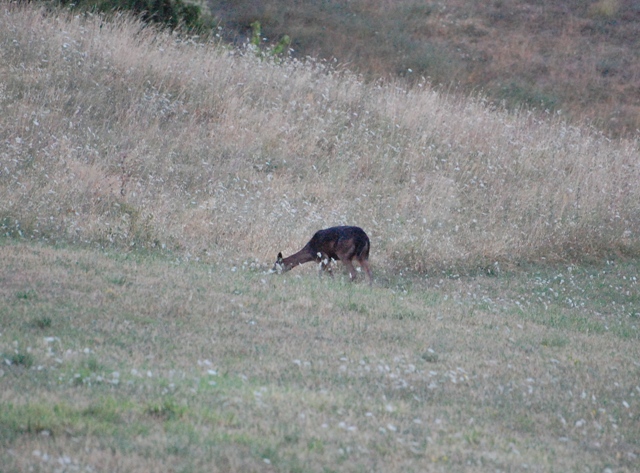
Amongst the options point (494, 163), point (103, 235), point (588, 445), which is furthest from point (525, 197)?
point (588, 445)

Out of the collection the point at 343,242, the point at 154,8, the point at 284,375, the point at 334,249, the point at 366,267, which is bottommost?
the point at 366,267

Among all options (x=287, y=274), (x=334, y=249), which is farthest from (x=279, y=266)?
(x=334, y=249)

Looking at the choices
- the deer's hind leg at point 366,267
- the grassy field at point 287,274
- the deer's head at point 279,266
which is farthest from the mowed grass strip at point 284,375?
the deer's hind leg at point 366,267

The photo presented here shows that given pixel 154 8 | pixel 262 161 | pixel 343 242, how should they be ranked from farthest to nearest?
pixel 154 8, pixel 262 161, pixel 343 242

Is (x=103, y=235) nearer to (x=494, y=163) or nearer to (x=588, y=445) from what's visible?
(x=588, y=445)

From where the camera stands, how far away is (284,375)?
6.14 metres

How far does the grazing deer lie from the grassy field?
0.40m

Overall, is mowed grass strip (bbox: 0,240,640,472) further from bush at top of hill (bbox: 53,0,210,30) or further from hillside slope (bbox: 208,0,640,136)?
hillside slope (bbox: 208,0,640,136)

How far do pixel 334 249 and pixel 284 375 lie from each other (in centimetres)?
506

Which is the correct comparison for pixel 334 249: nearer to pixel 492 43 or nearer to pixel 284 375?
pixel 284 375

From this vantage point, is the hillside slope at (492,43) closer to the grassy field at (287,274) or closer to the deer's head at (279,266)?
the grassy field at (287,274)

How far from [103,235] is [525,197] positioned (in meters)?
8.32

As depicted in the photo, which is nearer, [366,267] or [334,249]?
[334,249]

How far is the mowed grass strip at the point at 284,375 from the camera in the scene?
4609 millimetres
